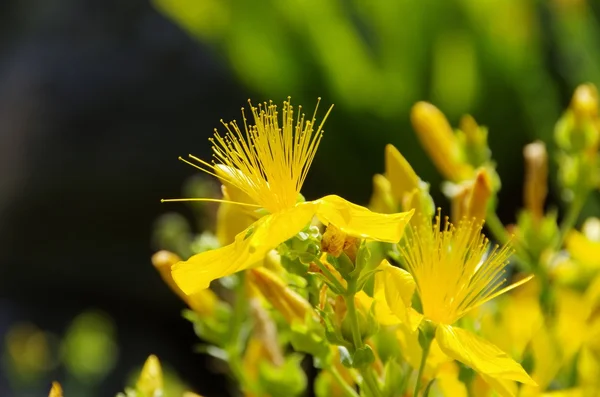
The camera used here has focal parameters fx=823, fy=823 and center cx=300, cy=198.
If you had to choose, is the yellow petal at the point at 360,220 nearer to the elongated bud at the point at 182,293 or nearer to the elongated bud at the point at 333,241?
the elongated bud at the point at 333,241

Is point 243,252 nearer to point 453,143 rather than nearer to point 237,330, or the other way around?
point 237,330

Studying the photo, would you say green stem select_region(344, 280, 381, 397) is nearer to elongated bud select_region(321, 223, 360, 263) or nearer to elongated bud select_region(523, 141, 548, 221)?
elongated bud select_region(321, 223, 360, 263)

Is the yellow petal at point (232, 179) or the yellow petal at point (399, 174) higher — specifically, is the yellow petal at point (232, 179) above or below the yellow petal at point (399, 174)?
below

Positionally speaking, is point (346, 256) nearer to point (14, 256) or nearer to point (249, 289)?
point (249, 289)

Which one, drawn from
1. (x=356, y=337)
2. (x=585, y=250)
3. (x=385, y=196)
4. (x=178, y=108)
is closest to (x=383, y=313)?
(x=356, y=337)

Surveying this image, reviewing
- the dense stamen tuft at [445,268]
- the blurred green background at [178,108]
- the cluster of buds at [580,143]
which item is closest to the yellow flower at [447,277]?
the dense stamen tuft at [445,268]

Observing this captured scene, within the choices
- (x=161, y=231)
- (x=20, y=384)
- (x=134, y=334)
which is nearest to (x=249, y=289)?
(x=161, y=231)
